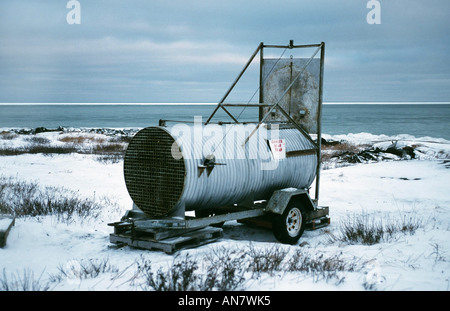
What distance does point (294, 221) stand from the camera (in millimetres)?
8836

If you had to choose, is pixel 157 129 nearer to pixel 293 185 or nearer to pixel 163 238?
pixel 163 238

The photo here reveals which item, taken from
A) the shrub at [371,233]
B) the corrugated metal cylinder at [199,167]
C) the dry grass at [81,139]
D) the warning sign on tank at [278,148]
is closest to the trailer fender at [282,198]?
the corrugated metal cylinder at [199,167]

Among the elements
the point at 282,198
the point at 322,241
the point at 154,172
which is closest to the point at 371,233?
the point at 322,241

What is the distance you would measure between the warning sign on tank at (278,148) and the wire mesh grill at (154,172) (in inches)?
93.5

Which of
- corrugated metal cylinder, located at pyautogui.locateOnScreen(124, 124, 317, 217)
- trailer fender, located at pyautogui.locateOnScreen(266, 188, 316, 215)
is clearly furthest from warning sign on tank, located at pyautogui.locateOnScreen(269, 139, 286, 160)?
trailer fender, located at pyautogui.locateOnScreen(266, 188, 316, 215)

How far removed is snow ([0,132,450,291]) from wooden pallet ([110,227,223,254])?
0.14 metres

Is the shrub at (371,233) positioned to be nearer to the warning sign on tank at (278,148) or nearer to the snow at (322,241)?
the snow at (322,241)

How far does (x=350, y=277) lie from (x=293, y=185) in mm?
3753

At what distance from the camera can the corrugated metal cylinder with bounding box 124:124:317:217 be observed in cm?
712

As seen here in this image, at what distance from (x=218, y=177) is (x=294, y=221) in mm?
2226

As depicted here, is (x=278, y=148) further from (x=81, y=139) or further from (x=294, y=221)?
(x=81, y=139)

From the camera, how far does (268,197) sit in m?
8.98

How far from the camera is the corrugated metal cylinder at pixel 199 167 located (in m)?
7.12
